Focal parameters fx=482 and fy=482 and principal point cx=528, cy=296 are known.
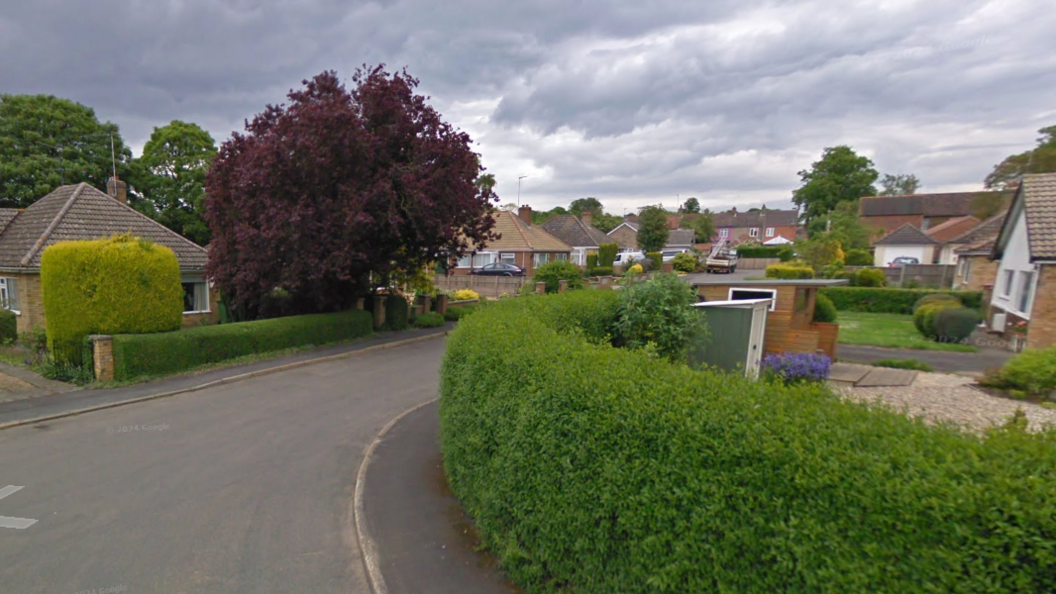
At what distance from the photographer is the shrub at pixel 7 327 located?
15234 millimetres

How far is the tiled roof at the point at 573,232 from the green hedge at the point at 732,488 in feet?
161

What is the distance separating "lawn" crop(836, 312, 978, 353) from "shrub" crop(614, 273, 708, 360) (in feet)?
36.7

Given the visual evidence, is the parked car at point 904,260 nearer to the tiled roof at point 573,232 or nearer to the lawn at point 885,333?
the lawn at point 885,333

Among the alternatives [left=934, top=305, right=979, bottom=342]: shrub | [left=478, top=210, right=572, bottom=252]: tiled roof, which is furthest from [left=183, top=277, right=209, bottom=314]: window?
[left=934, top=305, right=979, bottom=342]: shrub

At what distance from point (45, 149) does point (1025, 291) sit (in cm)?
4703

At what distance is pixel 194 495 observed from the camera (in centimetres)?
594

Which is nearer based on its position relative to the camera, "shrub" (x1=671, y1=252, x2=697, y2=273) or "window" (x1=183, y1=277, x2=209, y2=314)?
"window" (x1=183, y1=277, x2=209, y2=314)

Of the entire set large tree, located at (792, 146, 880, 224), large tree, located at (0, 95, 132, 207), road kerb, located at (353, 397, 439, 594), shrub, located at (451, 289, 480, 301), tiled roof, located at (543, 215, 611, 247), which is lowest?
shrub, located at (451, 289, 480, 301)

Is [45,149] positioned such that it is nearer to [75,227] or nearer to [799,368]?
[75,227]

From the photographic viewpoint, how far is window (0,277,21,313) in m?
16.8

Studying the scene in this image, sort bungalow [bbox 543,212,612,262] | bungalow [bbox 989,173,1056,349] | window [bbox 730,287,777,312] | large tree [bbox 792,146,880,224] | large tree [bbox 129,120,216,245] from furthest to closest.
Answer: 1. large tree [bbox 792,146,880,224]
2. bungalow [bbox 543,212,612,262]
3. large tree [bbox 129,120,216,245]
4. bungalow [bbox 989,173,1056,349]
5. window [bbox 730,287,777,312]

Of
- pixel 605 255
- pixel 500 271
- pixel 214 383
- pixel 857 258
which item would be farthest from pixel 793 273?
pixel 214 383

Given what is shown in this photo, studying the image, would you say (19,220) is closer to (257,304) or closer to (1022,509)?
(257,304)

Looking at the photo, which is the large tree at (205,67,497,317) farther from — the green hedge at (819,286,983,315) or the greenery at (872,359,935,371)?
the green hedge at (819,286,983,315)
